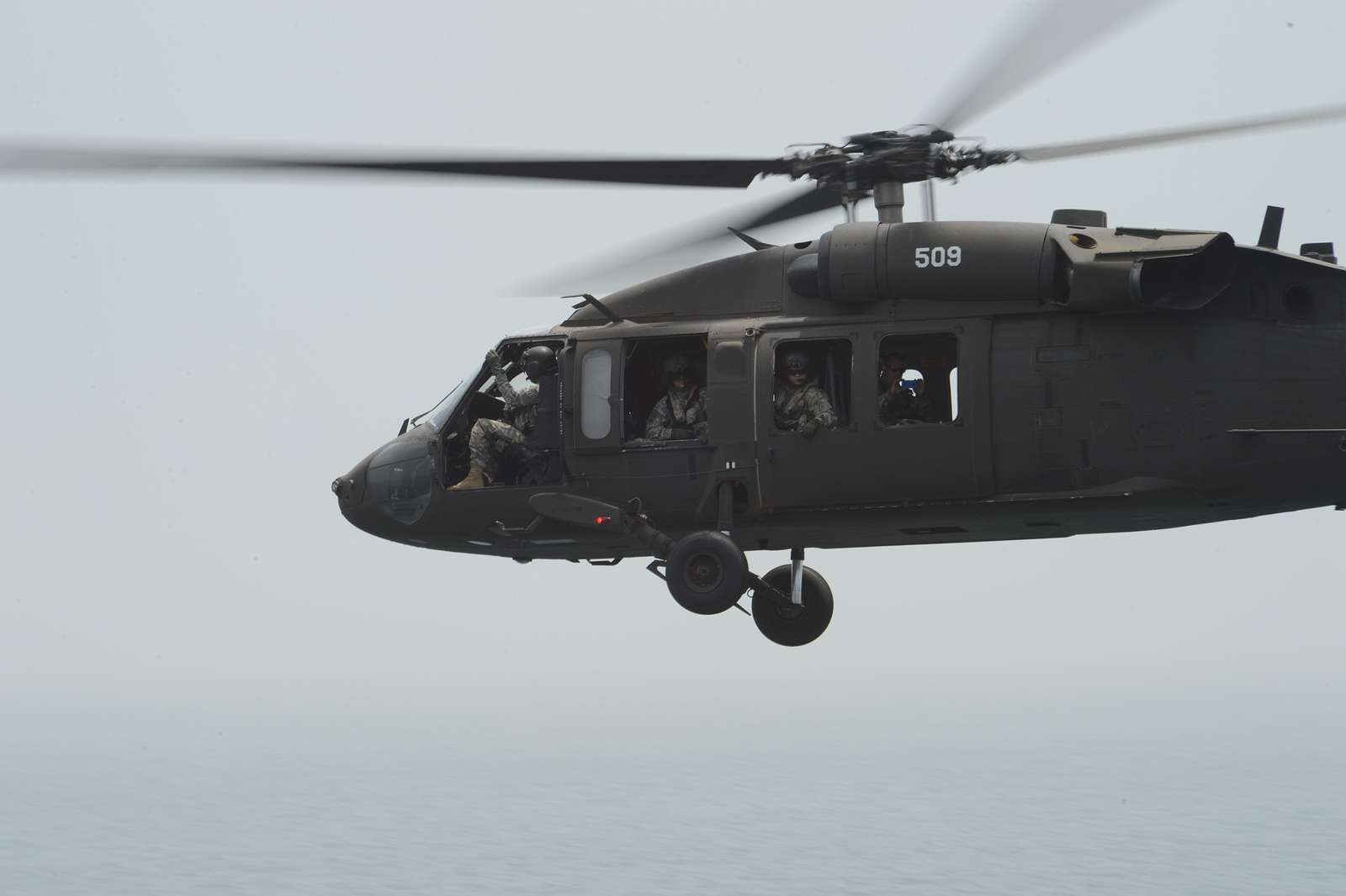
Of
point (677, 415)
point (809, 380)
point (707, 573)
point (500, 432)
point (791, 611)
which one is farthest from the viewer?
point (791, 611)

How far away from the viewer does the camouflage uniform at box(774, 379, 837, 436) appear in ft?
54.5

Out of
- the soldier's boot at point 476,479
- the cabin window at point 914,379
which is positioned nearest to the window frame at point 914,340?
the cabin window at point 914,379

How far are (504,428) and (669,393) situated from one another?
187cm

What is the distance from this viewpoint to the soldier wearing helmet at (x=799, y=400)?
16656 millimetres

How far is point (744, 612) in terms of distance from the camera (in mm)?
17391

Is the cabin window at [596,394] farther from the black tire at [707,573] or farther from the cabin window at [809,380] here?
the cabin window at [809,380]

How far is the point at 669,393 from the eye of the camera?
1761 cm

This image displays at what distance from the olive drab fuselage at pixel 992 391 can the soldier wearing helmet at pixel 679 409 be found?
0.64 feet

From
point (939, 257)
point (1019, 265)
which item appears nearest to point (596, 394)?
point (939, 257)

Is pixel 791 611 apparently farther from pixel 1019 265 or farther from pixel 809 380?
pixel 1019 265

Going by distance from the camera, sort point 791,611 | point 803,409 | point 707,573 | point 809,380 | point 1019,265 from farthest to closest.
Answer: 1. point 791,611
2. point 809,380
3. point 803,409
4. point 707,573
5. point 1019,265

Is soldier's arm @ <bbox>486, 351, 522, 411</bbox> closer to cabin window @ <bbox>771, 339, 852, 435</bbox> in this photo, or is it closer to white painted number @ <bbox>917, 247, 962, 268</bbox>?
cabin window @ <bbox>771, 339, 852, 435</bbox>

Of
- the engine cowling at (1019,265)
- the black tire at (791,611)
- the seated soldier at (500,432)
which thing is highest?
the engine cowling at (1019,265)

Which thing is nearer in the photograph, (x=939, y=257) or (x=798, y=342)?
(x=939, y=257)
